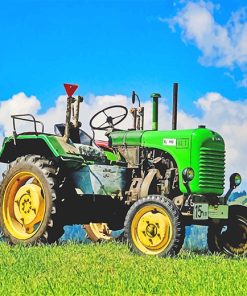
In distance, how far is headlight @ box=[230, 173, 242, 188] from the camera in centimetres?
1013

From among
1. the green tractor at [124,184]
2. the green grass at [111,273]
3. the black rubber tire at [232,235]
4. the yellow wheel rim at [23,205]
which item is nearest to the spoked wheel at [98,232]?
the green tractor at [124,184]

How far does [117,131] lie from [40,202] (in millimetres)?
1650

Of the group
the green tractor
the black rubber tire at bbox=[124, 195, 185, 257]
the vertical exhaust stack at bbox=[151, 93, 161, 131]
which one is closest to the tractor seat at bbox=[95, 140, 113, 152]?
the green tractor

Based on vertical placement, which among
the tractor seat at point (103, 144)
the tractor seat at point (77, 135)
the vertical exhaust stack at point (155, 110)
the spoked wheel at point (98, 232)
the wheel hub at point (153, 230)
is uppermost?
the vertical exhaust stack at point (155, 110)

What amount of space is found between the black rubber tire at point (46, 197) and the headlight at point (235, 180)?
8.49 feet

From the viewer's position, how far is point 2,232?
10.7 metres

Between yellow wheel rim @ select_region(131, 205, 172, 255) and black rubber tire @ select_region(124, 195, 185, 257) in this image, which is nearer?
black rubber tire @ select_region(124, 195, 185, 257)

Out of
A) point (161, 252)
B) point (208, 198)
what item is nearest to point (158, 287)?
point (161, 252)

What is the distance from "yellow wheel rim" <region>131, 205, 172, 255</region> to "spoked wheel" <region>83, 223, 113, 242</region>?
3.17 m

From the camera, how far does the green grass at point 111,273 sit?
589 centimetres

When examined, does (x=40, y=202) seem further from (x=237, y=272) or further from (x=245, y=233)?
(x=237, y=272)

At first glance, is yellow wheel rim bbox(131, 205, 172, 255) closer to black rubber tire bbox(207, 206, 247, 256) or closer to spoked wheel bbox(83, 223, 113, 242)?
black rubber tire bbox(207, 206, 247, 256)

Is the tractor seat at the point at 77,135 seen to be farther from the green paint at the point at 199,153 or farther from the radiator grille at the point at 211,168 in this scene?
the radiator grille at the point at 211,168

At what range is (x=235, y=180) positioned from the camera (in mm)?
10156
